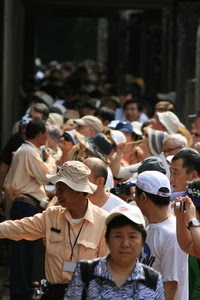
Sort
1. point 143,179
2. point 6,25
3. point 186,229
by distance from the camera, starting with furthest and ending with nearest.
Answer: point 6,25
point 143,179
point 186,229

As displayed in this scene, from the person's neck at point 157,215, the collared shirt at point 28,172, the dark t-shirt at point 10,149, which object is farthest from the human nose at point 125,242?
the dark t-shirt at point 10,149

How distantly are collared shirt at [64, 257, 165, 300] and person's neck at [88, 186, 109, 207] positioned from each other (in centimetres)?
311

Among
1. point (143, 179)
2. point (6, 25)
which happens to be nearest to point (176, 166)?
point (143, 179)

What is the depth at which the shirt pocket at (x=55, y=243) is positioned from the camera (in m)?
8.08

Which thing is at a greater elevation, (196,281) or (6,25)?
(6,25)

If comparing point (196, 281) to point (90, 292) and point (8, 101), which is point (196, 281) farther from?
point (8, 101)

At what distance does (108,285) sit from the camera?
627 cm

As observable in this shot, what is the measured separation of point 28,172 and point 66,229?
477cm

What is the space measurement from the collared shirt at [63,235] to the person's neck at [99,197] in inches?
45.2

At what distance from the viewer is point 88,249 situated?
8055 mm

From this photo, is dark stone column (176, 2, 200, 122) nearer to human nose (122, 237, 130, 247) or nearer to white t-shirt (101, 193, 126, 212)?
white t-shirt (101, 193, 126, 212)

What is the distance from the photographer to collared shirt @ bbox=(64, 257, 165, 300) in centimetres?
627

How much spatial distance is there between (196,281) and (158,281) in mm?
1635

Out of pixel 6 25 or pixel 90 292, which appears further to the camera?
pixel 6 25
